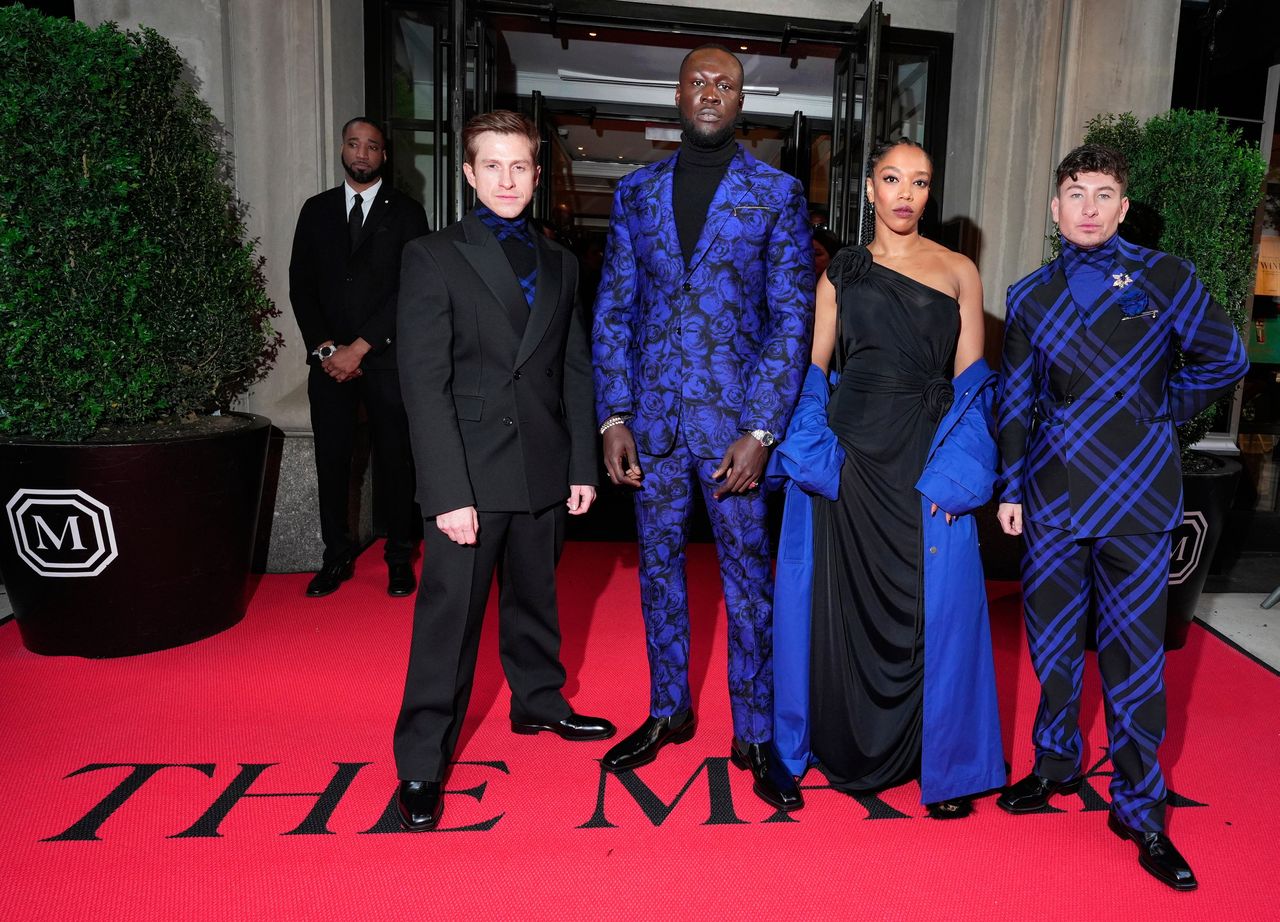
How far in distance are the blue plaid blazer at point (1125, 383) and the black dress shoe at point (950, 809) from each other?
2.57 ft

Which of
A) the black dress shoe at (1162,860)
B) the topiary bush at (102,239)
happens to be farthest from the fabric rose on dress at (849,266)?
the topiary bush at (102,239)

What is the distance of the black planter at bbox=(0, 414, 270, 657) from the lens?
10.6ft

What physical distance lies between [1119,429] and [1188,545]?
1818 millimetres

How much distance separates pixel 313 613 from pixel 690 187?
8.59 ft

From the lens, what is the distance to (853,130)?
5.28m

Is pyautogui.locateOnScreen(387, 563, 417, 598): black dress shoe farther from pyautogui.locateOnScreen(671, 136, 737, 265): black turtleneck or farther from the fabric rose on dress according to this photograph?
the fabric rose on dress

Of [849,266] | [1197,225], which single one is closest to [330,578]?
[849,266]

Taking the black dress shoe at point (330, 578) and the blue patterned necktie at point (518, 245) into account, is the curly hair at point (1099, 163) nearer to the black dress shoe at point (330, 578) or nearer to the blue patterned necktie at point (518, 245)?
the blue patterned necktie at point (518, 245)

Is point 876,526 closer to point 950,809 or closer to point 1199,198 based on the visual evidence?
point 950,809

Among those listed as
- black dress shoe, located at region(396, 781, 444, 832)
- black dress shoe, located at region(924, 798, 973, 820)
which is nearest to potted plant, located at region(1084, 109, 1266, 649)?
black dress shoe, located at region(924, 798, 973, 820)

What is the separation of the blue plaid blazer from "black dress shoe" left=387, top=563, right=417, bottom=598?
2890mm

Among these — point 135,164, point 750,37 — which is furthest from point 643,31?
point 135,164

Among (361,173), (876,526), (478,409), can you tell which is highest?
(361,173)

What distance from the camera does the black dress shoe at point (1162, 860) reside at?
2.09 m
